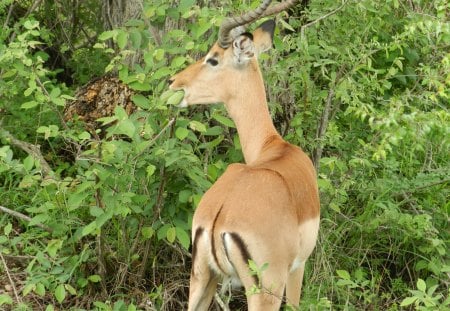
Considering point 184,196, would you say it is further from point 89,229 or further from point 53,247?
point 53,247

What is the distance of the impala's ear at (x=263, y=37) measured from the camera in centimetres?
504

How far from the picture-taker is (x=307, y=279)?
16.3ft

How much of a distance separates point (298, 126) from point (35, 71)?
5.09ft

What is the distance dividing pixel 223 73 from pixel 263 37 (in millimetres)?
320

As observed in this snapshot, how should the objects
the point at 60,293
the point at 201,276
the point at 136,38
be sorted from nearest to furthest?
the point at 201,276 < the point at 60,293 < the point at 136,38

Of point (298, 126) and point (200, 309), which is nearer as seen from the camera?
point (200, 309)

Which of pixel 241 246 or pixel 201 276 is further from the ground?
pixel 241 246

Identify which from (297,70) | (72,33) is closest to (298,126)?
(297,70)

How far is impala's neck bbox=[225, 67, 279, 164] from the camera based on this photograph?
4746 millimetres

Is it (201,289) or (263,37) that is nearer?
(201,289)

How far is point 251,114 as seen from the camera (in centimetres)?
482

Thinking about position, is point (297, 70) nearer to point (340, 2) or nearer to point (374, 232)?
point (340, 2)

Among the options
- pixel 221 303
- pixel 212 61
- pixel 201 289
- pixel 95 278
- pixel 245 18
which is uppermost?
pixel 245 18

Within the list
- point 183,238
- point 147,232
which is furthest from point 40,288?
point 183,238
